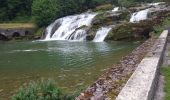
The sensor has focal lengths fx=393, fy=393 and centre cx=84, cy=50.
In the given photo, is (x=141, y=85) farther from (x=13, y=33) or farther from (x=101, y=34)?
(x=13, y=33)

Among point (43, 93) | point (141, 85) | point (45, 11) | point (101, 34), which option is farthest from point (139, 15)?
point (141, 85)

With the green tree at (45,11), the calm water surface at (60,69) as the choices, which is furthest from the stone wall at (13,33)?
the calm water surface at (60,69)

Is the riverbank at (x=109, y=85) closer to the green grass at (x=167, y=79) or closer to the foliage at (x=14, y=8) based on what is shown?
the green grass at (x=167, y=79)

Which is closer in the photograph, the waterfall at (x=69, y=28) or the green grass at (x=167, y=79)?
the green grass at (x=167, y=79)

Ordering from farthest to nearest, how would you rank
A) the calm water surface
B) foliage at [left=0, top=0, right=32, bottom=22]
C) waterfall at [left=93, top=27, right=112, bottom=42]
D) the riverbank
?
foliage at [left=0, top=0, right=32, bottom=22] < waterfall at [left=93, top=27, right=112, bottom=42] < the calm water surface < the riverbank

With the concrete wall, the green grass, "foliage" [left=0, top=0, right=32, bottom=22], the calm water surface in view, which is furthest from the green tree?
the concrete wall

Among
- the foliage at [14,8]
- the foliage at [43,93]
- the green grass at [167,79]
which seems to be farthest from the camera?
the foliage at [14,8]

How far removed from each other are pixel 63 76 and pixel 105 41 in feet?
71.2

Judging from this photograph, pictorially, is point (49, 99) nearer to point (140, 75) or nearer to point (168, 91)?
point (140, 75)

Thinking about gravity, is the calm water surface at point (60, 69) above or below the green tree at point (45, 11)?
below

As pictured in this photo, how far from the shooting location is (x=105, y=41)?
4072 centimetres

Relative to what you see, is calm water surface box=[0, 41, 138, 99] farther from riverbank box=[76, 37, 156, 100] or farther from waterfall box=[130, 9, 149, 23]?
waterfall box=[130, 9, 149, 23]

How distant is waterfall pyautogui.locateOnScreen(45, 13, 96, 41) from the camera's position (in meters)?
45.9

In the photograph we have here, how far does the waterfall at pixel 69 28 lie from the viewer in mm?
45884
